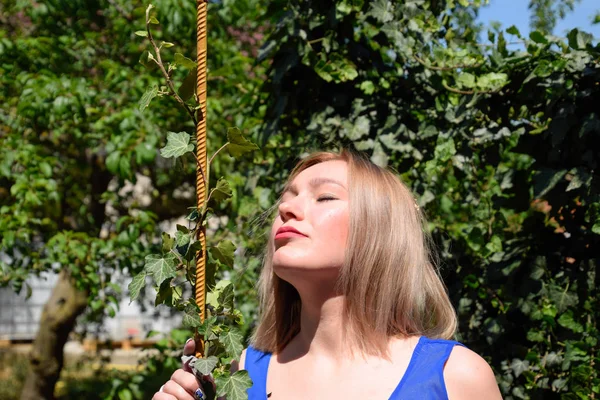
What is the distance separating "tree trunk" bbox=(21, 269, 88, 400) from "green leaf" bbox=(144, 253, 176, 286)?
3.18 metres

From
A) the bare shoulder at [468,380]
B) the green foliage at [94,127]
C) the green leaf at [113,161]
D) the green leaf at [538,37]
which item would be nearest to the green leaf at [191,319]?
the bare shoulder at [468,380]

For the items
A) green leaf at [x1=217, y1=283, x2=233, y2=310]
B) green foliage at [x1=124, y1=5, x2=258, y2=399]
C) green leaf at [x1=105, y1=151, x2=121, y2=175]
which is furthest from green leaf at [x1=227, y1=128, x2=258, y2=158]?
green leaf at [x1=105, y1=151, x2=121, y2=175]

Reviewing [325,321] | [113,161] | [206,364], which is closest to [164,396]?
[206,364]

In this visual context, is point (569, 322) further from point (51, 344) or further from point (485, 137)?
point (51, 344)

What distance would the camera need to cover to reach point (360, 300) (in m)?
1.52

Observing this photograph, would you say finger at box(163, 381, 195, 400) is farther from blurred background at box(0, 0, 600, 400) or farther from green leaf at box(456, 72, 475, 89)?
green leaf at box(456, 72, 475, 89)

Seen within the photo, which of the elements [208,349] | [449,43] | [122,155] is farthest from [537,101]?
[122,155]

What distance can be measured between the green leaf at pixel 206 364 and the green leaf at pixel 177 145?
357 mm

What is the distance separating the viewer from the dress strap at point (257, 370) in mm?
1544

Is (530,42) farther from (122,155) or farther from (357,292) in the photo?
(122,155)

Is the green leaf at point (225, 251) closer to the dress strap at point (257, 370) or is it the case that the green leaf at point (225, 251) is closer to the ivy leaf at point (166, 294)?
the ivy leaf at point (166, 294)

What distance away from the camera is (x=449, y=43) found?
8.23 feet

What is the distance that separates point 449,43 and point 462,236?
26.3 inches

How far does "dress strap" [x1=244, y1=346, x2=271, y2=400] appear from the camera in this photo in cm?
154
